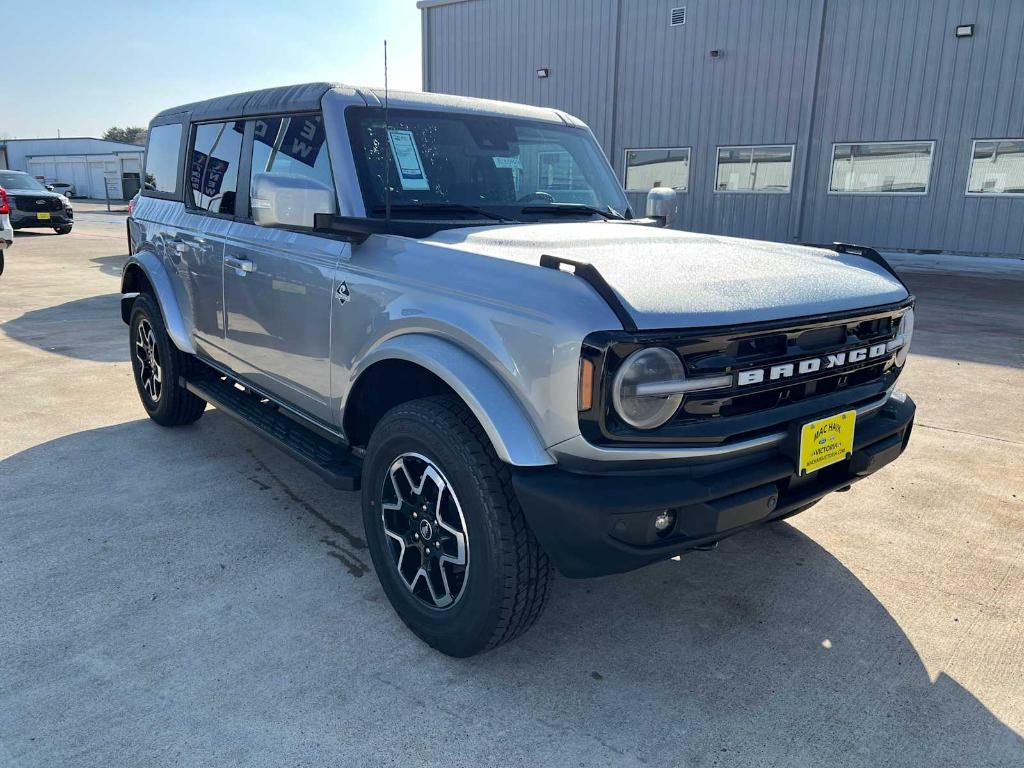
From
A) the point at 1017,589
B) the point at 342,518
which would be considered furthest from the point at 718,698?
the point at 342,518

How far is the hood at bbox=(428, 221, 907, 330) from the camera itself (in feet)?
6.83

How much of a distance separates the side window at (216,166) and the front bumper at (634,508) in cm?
250

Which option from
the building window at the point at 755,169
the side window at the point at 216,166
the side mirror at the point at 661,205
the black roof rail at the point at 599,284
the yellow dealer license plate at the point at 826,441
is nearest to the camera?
the black roof rail at the point at 599,284

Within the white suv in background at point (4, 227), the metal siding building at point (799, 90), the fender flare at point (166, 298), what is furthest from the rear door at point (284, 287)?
the metal siding building at point (799, 90)

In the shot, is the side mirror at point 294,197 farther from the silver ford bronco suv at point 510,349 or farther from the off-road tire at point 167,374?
the off-road tire at point 167,374

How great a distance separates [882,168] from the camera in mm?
14516

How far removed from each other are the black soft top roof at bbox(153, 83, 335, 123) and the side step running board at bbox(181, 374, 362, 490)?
1386mm

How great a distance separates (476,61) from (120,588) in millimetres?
19049

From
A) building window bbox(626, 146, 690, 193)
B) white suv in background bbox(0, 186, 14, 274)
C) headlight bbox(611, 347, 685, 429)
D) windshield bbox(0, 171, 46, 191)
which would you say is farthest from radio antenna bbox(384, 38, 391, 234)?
windshield bbox(0, 171, 46, 191)

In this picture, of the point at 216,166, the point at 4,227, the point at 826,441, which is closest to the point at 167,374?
the point at 216,166

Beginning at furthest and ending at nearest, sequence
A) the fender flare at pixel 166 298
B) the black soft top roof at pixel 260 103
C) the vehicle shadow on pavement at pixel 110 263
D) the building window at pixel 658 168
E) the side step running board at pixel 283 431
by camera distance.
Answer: the building window at pixel 658 168
the vehicle shadow on pavement at pixel 110 263
the fender flare at pixel 166 298
the black soft top roof at pixel 260 103
the side step running board at pixel 283 431

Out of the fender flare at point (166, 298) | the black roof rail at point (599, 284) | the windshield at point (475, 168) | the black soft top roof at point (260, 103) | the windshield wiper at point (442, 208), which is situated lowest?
the fender flare at point (166, 298)

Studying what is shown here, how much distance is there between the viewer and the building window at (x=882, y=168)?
14.1m

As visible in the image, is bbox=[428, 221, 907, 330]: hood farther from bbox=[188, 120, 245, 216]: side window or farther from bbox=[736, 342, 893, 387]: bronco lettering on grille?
bbox=[188, 120, 245, 216]: side window
